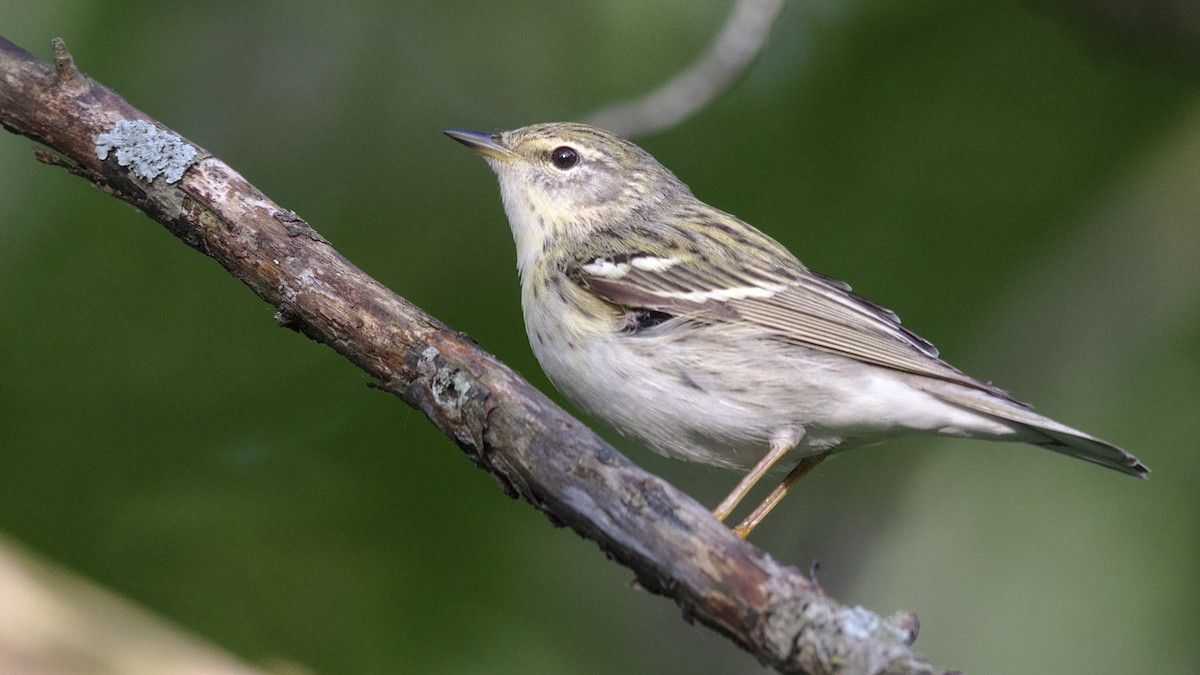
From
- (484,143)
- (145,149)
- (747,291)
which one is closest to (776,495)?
(747,291)

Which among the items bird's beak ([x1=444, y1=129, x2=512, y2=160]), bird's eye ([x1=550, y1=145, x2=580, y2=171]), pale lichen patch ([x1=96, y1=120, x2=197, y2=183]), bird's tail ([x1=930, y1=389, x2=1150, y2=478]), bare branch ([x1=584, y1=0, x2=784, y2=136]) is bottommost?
pale lichen patch ([x1=96, y1=120, x2=197, y2=183])

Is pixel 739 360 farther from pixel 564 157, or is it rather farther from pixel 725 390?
pixel 564 157

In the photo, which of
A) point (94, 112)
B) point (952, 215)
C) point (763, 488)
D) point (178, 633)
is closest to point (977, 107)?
point (952, 215)

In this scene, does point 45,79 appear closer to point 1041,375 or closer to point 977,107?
point 977,107

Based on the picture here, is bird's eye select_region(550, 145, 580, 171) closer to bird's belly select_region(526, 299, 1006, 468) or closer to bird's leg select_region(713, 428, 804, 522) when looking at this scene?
bird's belly select_region(526, 299, 1006, 468)

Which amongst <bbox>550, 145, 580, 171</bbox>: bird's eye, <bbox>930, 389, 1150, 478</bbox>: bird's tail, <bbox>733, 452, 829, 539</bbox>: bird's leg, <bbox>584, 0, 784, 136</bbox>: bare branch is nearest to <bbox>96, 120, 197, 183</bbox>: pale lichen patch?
<bbox>550, 145, 580, 171</bbox>: bird's eye

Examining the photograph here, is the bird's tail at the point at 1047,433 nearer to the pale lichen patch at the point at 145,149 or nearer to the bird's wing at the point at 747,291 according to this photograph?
the bird's wing at the point at 747,291

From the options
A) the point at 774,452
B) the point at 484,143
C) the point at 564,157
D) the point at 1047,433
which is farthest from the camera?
the point at 564,157
